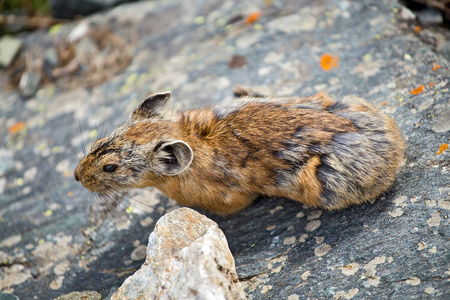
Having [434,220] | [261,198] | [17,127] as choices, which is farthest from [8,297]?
[434,220]

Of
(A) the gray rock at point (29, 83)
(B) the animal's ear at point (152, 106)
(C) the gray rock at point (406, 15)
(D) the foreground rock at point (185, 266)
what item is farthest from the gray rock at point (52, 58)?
(C) the gray rock at point (406, 15)

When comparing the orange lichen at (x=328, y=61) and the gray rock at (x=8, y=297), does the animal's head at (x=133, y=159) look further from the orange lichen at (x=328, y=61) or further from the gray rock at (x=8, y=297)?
the orange lichen at (x=328, y=61)

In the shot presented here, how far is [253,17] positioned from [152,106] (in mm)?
3028

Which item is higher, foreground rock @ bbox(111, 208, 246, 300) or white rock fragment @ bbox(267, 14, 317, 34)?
white rock fragment @ bbox(267, 14, 317, 34)

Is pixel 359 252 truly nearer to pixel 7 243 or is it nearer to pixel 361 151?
pixel 361 151

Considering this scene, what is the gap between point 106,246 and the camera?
5566mm

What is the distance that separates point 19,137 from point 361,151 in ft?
19.1

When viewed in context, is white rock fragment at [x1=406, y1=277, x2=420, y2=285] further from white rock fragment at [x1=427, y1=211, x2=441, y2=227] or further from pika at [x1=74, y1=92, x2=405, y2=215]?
pika at [x1=74, y1=92, x2=405, y2=215]

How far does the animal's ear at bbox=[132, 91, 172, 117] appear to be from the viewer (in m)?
5.54

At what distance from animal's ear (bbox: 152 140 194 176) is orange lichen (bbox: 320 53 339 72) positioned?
9.38 ft

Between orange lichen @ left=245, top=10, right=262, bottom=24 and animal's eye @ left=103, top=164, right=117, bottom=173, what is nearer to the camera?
animal's eye @ left=103, top=164, right=117, bottom=173

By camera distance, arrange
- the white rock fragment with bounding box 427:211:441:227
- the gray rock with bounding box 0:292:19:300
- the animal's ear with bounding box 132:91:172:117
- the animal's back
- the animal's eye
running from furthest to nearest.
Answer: the animal's ear with bounding box 132:91:172:117 < the animal's eye < the gray rock with bounding box 0:292:19:300 < the animal's back < the white rock fragment with bounding box 427:211:441:227

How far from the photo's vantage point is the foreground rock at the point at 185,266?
3.54 metres

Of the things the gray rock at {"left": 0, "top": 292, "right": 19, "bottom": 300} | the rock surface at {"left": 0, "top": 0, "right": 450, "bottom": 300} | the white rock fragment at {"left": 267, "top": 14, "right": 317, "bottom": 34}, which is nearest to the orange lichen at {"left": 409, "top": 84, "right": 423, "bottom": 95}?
the rock surface at {"left": 0, "top": 0, "right": 450, "bottom": 300}
